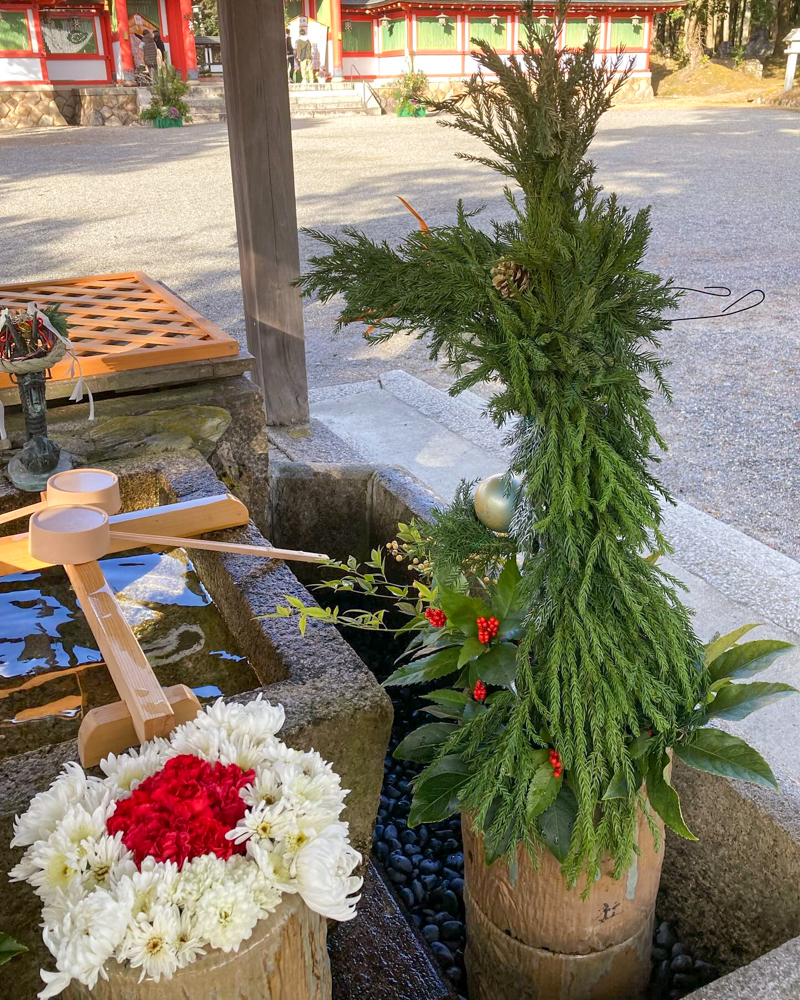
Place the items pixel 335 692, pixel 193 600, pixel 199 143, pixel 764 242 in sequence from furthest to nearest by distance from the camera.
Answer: pixel 199 143
pixel 764 242
pixel 193 600
pixel 335 692

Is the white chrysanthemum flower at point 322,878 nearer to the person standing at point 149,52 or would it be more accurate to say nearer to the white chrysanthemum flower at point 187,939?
the white chrysanthemum flower at point 187,939

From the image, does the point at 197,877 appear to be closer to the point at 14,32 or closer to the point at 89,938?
the point at 89,938

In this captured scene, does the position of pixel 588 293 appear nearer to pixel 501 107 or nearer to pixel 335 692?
pixel 501 107

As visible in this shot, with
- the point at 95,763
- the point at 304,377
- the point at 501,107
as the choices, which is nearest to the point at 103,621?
the point at 95,763

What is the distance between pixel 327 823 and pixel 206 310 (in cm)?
559

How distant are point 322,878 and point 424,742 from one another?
2.15ft

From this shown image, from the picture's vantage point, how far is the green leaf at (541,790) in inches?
48.3

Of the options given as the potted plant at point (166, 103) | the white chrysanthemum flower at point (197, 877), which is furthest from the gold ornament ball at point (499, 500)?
the potted plant at point (166, 103)

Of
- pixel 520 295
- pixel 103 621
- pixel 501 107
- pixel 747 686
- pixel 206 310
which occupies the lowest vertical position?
pixel 206 310

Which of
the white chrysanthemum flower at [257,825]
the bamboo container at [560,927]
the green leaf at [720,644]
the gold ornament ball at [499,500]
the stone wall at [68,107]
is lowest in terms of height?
the bamboo container at [560,927]

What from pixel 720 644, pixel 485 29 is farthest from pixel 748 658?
pixel 485 29

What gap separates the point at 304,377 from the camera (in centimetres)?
371

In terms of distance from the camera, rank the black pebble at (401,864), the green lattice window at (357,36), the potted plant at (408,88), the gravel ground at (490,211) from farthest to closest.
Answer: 1. the green lattice window at (357,36)
2. the potted plant at (408,88)
3. the gravel ground at (490,211)
4. the black pebble at (401,864)

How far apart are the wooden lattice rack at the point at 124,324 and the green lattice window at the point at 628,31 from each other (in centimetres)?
2488
